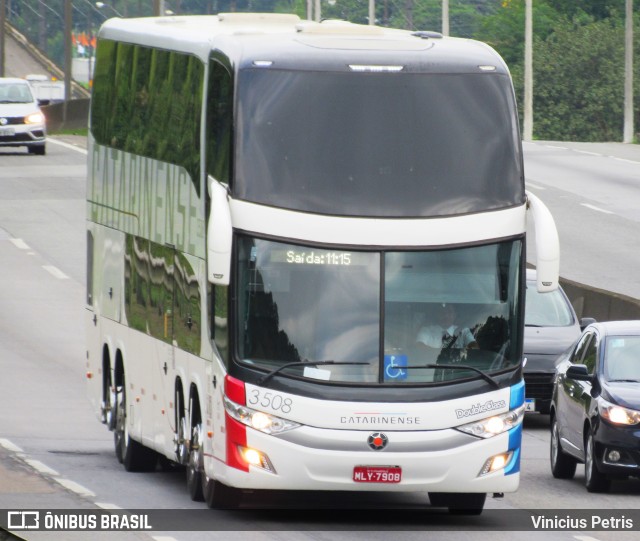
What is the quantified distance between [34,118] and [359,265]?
130 feet

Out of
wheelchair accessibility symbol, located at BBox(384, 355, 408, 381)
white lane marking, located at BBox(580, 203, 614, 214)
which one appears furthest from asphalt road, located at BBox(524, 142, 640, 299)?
wheelchair accessibility symbol, located at BBox(384, 355, 408, 381)

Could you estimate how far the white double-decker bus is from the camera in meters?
13.1

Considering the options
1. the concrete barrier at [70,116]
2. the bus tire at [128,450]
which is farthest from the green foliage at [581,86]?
the bus tire at [128,450]

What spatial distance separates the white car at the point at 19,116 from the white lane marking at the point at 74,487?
3596 cm

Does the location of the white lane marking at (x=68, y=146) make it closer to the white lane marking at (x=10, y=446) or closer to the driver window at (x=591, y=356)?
the white lane marking at (x=10, y=446)

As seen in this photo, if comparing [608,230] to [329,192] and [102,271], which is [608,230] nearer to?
[102,271]

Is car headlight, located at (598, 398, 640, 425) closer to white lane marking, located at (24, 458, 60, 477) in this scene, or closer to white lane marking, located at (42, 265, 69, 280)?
white lane marking, located at (24, 458, 60, 477)

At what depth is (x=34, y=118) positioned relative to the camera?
52062 millimetres

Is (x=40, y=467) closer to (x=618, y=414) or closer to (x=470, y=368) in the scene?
(x=618, y=414)

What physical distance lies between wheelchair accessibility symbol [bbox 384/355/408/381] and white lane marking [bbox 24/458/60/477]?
14.5ft

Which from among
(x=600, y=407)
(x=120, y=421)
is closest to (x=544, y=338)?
(x=600, y=407)

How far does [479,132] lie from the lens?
13.7m

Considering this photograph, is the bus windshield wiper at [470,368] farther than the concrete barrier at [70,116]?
No

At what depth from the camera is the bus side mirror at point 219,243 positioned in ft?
42.8
